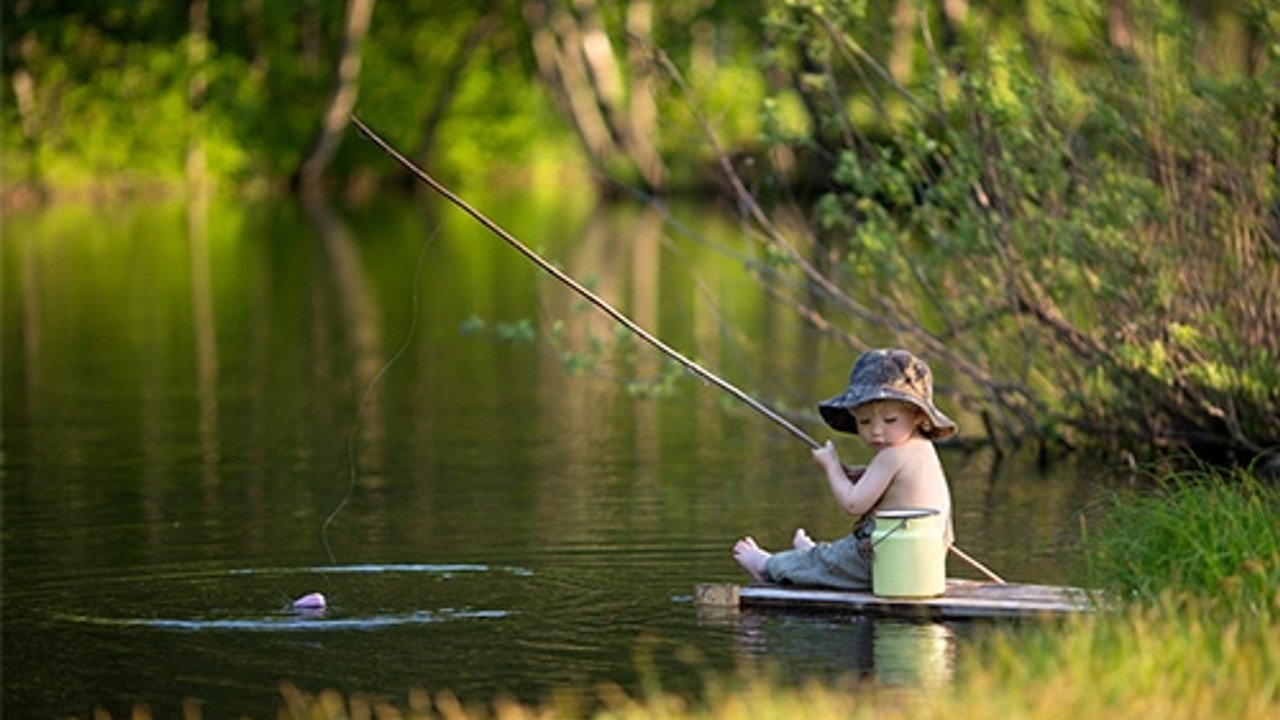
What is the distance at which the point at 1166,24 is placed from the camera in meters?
12.4

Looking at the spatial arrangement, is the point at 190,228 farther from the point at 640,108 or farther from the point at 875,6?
the point at 875,6

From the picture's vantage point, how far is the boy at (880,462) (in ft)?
31.0

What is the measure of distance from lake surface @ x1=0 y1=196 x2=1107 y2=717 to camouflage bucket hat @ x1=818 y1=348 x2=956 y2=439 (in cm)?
73

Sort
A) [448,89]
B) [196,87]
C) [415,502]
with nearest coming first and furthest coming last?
[415,502]
[196,87]
[448,89]

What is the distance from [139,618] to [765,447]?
5.81 m

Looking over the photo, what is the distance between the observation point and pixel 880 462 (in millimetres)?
9500

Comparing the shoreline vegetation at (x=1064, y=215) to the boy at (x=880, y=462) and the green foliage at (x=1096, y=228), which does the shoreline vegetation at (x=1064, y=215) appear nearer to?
the green foliage at (x=1096, y=228)

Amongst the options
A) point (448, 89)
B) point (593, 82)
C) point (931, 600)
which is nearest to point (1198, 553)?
point (931, 600)

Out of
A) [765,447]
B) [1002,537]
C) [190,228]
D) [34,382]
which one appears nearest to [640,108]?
[190,228]

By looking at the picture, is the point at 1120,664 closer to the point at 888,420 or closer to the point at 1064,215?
the point at 888,420

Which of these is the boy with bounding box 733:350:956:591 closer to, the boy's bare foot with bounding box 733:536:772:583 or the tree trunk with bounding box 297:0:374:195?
the boy's bare foot with bounding box 733:536:772:583

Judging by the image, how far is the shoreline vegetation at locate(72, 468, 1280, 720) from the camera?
693 centimetres

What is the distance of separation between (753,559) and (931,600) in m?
0.79

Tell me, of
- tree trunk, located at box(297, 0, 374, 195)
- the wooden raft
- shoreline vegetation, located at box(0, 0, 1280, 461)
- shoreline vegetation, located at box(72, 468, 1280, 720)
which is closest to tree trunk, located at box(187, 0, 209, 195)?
tree trunk, located at box(297, 0, 374, 195)
